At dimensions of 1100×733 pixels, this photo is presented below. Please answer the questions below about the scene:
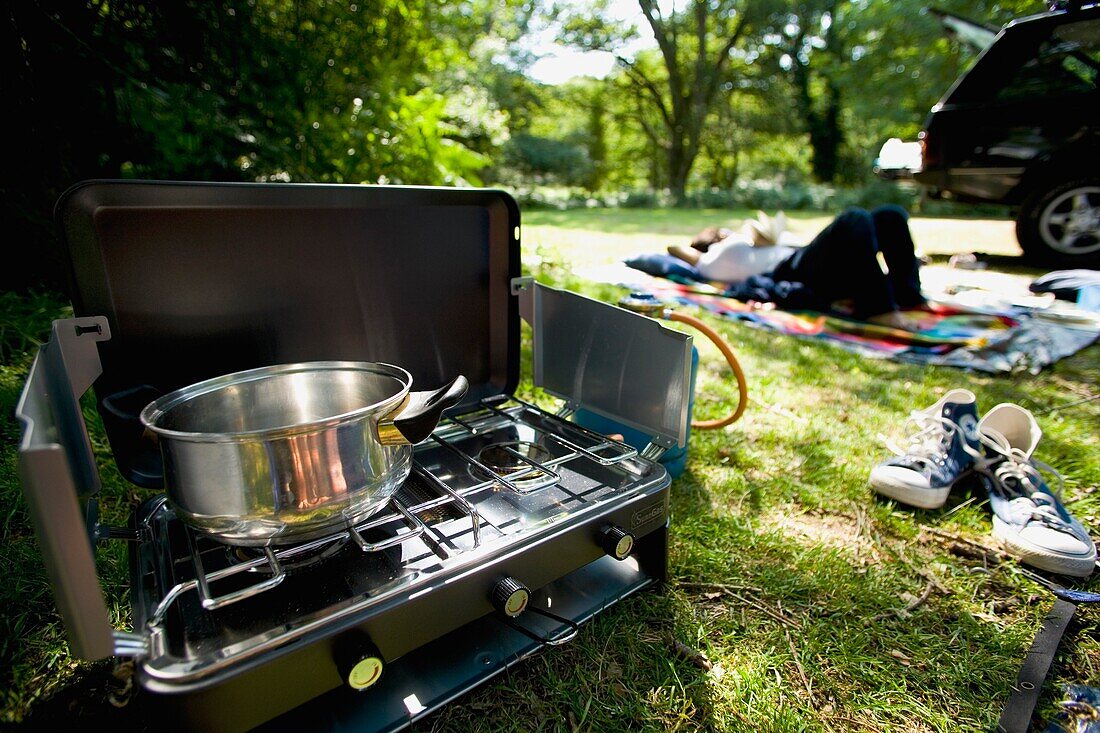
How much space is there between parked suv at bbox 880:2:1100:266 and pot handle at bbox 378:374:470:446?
5.21 metres

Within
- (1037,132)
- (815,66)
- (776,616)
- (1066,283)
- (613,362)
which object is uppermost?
(815,66)

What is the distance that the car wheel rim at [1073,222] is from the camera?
431cm

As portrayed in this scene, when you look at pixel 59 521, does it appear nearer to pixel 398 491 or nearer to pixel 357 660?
pixel 357 660

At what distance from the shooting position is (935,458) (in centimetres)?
167

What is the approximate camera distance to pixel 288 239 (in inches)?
46.0

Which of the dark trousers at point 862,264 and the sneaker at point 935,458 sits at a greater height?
the dark trousers at point 862,264

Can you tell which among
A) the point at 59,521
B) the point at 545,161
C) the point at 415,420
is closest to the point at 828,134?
the point at 545,161

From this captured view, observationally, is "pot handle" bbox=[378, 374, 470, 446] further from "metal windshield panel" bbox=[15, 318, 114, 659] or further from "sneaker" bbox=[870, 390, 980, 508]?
"sneaker" bbox=[870, 390, 980, 508]

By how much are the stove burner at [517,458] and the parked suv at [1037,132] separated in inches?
196

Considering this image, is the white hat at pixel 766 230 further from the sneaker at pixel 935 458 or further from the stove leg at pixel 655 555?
the stove leg at pixel 655 555

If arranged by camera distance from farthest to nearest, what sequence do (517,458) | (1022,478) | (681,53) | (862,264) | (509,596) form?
(681,53), (862,264), (1022,478), (517,458), (509,596)

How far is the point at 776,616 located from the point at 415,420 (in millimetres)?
889

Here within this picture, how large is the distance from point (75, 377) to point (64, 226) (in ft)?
0.78

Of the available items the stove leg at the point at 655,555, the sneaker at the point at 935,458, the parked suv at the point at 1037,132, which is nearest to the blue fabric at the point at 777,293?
the sneaker at the point at 935,458
